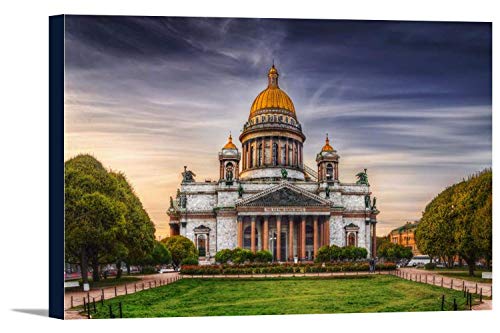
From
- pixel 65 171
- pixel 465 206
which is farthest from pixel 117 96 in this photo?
Result: pixel 465 206

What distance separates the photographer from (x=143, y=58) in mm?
30953

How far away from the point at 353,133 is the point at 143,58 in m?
11.9

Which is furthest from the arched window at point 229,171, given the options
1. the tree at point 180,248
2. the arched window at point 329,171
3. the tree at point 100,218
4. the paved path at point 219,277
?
the paved path at point 219,277

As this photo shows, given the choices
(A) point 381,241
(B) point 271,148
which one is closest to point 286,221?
(B) point 271,148

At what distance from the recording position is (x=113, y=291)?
105ft

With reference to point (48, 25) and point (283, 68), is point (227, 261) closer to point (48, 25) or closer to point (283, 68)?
point (283, 68)

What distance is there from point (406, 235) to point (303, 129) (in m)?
9.06

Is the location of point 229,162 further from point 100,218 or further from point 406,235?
point 406,235

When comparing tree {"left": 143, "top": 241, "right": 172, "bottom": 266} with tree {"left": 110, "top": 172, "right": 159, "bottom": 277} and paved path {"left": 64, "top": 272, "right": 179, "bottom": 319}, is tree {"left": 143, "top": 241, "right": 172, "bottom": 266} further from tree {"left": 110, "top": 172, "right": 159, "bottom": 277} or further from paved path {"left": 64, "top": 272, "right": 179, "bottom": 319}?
paved path {"left": 64, "top": 272, "right": 179, "bottom": 319}

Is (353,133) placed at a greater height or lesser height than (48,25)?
lesser

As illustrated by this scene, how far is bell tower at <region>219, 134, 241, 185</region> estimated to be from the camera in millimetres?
40716

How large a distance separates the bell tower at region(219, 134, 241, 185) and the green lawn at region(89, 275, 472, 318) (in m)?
9.20

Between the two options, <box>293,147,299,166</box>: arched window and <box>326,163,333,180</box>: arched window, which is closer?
<box>326,163,333,180</box>: arched window

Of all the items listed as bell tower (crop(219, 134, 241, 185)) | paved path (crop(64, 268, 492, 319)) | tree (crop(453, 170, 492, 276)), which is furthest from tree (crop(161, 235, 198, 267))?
tree (crop(453, 170, 492, 276))
